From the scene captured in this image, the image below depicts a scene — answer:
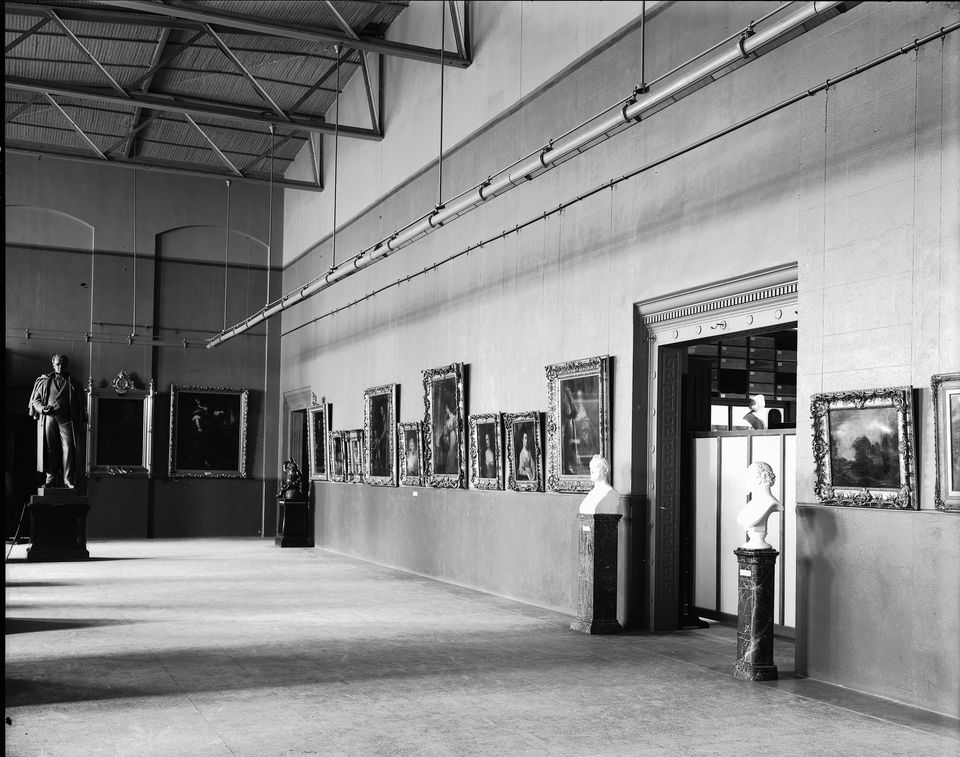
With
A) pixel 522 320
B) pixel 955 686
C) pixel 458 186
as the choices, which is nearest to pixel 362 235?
pixel 458 186

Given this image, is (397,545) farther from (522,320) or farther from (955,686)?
(955,686)

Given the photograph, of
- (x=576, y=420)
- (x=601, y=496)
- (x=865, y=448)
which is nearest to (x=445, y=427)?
(x=576, y=420)

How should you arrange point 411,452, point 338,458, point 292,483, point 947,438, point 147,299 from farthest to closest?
point 147,299
point 292,483
point 338,458
point 411,452
point 947,438

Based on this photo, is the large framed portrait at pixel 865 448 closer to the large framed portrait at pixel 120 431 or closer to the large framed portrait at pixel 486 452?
the large framed portrait at pixel 486 452

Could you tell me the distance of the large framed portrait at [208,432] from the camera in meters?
28.0

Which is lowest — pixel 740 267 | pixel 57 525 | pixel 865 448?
pixel 57 525

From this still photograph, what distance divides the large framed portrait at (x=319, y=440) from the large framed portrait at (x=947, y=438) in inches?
713

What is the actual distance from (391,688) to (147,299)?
21.5 metres

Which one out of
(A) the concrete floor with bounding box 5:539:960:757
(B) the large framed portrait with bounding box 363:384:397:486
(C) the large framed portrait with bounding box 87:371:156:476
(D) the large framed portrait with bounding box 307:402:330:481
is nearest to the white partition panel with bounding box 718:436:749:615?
(A) the concrete floor with bounding box 5:539:960:757

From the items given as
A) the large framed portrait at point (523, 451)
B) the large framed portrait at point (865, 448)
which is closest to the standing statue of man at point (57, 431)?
the large framed portrait at point (523, 451)

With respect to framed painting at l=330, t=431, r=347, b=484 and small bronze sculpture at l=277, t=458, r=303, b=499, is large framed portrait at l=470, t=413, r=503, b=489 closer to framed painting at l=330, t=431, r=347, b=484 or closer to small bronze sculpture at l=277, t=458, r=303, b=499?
framed painting at l=330, t=431, r=347, b=484

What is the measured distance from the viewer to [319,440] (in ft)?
84.2

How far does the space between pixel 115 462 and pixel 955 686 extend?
23.7m

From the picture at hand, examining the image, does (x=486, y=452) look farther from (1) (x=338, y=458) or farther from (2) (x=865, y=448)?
(1) (x=338, y=458)
